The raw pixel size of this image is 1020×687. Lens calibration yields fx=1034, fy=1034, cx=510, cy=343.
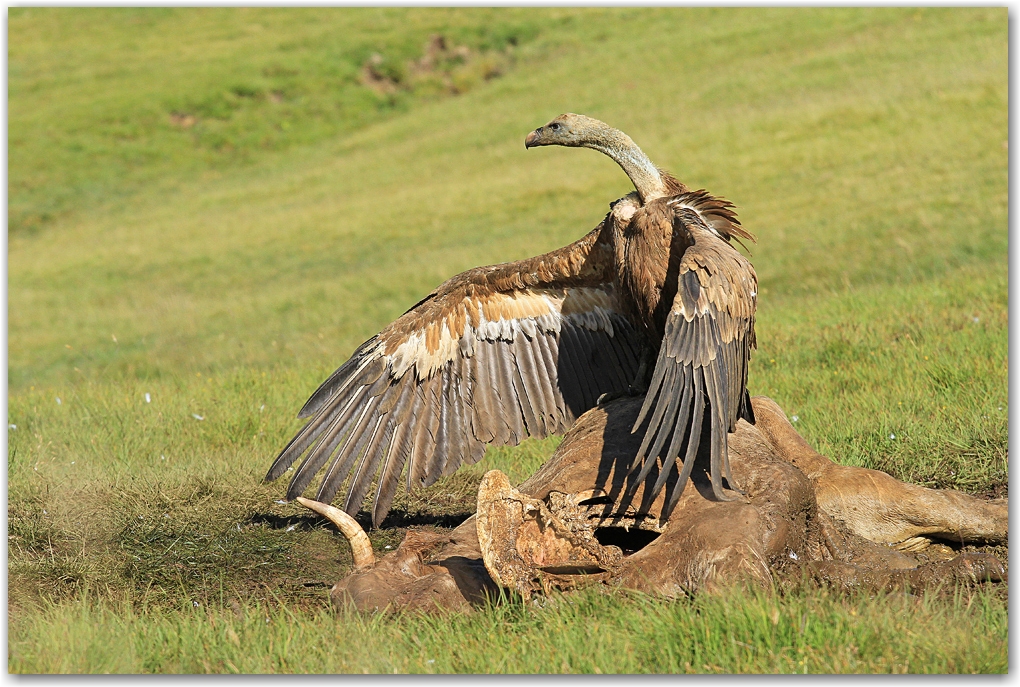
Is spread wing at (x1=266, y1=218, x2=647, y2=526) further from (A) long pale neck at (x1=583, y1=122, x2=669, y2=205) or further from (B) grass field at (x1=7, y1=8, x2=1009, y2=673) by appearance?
(B) grass field at (x1=7, y1=8, x2=1009, y2=673)

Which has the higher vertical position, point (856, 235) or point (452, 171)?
point (452, 171)

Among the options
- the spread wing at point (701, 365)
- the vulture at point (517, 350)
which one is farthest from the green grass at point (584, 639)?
the vulture at point (517, 350)

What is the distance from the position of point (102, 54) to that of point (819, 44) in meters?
24.4

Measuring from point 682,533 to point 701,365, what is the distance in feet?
2.10

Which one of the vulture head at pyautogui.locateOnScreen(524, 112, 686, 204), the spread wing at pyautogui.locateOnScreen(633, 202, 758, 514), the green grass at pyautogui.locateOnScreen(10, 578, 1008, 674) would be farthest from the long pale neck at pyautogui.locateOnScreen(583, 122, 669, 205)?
the green grass at pyautogui.locateOnScreen(10, 578, 1008, 674)

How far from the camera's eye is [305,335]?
39.0 ft

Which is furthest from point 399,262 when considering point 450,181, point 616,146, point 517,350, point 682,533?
point 682,533

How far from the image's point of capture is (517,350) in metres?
5.70

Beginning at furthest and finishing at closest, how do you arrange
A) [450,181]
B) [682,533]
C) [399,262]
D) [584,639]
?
1. [450,181]
2. [399,262]
3. [682,533]
4. [584,639]

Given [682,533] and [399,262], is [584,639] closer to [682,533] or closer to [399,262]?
[682,533]

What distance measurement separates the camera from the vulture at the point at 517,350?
5.00 m

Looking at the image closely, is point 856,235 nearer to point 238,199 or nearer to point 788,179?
point 788,179

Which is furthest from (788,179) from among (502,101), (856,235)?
(502,101)

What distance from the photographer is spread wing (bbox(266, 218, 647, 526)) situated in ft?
17.6
